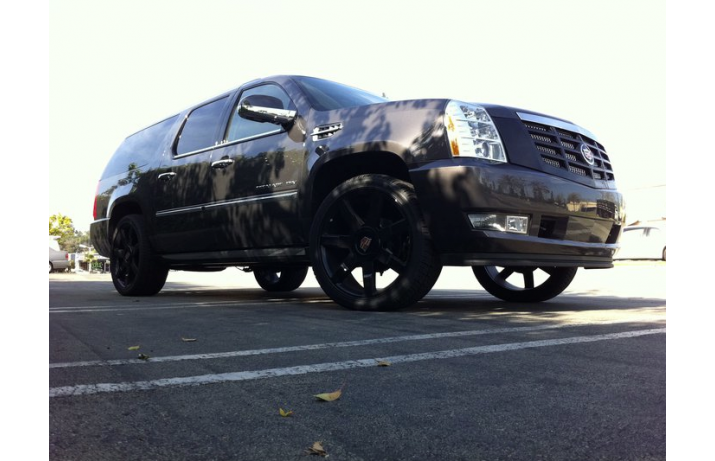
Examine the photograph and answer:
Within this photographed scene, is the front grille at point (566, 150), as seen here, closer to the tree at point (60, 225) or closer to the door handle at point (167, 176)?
the door handle at point (167, 176)

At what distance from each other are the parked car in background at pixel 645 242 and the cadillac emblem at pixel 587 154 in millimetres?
16276

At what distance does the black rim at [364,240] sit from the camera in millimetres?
4457

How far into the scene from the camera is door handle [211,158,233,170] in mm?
5589

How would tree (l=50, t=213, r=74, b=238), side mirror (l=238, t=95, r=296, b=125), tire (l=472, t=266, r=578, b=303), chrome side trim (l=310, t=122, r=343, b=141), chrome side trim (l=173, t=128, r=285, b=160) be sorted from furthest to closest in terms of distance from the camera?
tree (l=50, t=213, r=74, b=238)
tire (l=472, t=266, r=578, b=303)
chrome side trim (l=173, t=128, r=285, b=160)
side mirror (l=238, t=95, r=296, b=125)
chrome side trim (l=310, t=122, r=343, b=141)

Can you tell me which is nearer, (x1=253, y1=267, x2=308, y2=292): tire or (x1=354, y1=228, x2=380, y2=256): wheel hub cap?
(x1=354, y1=228, x2=380, y2=256): wheel hub cap

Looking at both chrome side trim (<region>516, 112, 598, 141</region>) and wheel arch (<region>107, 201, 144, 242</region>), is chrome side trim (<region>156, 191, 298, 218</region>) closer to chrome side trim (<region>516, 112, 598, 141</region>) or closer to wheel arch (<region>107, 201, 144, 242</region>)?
wheel arch (<region>107, 201, 144, 242</region>)

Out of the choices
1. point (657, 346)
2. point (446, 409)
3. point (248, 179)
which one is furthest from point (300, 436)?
point (248, 179)

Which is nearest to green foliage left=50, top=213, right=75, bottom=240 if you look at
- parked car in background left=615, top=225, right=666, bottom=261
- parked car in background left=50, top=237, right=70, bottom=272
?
parked car in background left=50, top=237, right=70, bottom=272

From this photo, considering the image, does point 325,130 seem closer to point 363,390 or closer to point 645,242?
point 363,390

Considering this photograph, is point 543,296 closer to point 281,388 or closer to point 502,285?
point 502,285

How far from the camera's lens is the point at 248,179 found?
212 inches

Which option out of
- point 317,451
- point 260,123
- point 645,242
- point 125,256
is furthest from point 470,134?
point 645,242

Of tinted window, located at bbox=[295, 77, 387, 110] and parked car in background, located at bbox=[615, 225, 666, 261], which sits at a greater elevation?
tinted window, located at bbox=[295, 77, 387, 110]

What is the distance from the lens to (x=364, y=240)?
4570mm
